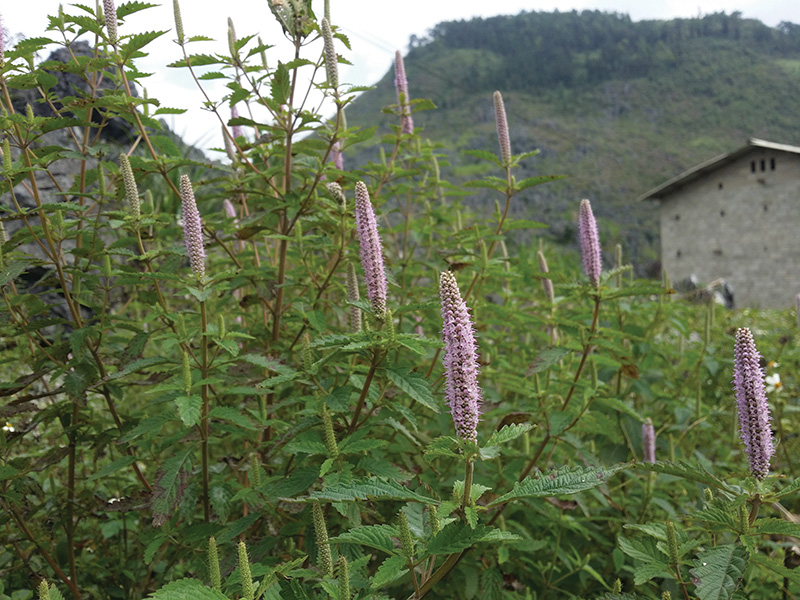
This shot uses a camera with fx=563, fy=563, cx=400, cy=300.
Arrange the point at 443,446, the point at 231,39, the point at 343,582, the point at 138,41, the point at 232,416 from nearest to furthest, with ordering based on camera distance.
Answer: the point at 343,582
the point at 443,446
the point at 232,416
the point at 138,41
the point at 231,39

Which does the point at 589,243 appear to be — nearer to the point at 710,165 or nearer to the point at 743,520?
the point at 743,520

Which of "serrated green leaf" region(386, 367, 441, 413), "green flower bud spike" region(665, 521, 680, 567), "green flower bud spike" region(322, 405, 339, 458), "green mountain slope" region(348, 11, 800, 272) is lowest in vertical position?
"green flower bud spike" region(665, 521, 680, 567)

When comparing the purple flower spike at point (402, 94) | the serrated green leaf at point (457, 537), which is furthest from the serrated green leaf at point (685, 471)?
the purple flower spike at point (402, 94)

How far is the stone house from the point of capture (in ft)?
83.8

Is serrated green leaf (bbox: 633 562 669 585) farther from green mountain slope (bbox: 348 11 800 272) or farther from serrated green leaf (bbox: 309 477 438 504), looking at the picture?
green mountain slope (bbox: 348 11 800 272)

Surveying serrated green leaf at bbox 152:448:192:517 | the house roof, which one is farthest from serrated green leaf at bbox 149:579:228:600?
the house roof

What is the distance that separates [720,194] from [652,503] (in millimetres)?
28980

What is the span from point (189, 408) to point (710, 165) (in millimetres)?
30152

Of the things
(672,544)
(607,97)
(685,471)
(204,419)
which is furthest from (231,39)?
(607,97)

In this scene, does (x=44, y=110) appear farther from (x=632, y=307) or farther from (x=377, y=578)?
(x=377, y=578)

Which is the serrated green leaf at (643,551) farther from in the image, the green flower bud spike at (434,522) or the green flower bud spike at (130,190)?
the green flower bud spike at (130,190)

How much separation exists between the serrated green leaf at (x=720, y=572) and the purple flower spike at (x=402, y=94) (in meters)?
2.50

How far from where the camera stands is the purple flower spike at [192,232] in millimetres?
1835

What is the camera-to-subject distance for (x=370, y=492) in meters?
1.22
